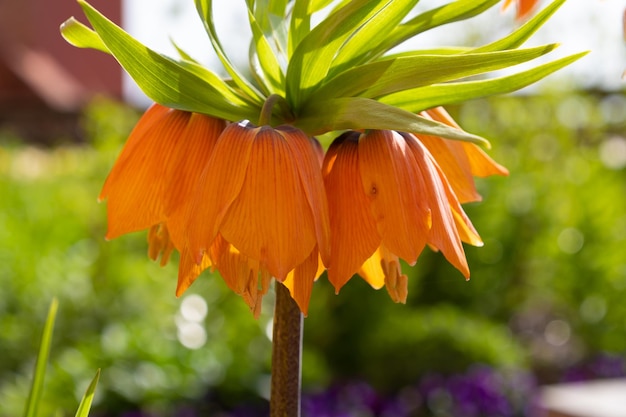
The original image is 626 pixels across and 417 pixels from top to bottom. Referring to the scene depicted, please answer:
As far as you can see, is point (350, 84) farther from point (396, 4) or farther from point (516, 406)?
point (516, 406)

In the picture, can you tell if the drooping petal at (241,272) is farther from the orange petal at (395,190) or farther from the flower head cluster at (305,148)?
the orange petal at (395,190)

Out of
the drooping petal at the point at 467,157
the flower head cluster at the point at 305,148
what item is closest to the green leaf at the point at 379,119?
the flower head cluster at the point at 305,148

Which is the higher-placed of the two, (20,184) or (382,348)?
(20,184)

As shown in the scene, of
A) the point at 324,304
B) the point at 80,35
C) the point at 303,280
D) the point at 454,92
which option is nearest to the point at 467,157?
the point at 454,92

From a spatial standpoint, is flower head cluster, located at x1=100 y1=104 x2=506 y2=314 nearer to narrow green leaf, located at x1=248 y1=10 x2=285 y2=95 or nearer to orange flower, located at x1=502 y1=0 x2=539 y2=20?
narrow green leaf, located at x1=248 y1=10 x2=285 y2=95

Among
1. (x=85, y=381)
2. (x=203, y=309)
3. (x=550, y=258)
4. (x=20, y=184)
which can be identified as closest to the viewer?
(x=85, y=381)

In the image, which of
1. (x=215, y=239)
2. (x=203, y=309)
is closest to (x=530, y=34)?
(x=215, y=239)
